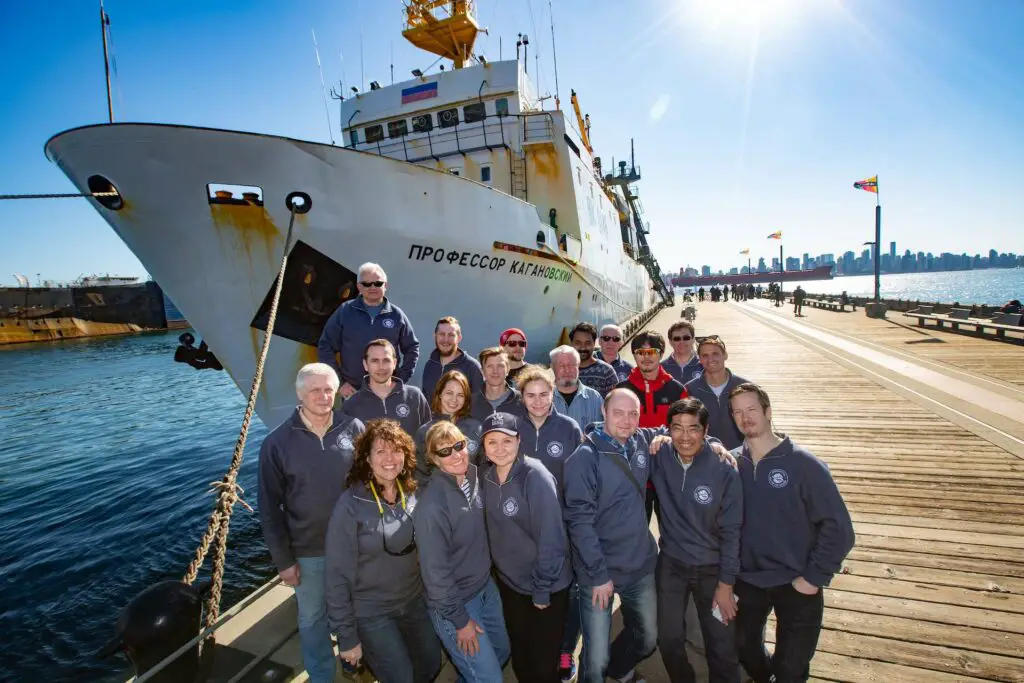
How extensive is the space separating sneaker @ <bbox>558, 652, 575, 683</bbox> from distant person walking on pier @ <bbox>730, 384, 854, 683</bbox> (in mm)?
1003

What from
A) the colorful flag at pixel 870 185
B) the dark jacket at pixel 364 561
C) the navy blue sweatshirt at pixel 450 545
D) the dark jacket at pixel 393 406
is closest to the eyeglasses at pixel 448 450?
the navy blue sweatshirt at pixel 450 545

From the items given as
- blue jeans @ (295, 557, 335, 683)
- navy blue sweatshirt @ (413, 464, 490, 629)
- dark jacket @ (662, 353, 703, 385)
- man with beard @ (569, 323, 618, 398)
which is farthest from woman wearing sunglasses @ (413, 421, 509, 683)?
dark jacket @ (662, 353, 703, 385)

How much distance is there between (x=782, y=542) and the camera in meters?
2.42

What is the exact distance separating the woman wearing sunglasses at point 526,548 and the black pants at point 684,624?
23.0 inches

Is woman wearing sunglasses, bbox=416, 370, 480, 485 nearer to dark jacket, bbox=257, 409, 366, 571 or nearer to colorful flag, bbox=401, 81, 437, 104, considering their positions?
dark jacket, bbox=257, 409, 366, 571

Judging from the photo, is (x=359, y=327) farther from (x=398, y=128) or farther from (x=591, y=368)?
(x=398, y=128)

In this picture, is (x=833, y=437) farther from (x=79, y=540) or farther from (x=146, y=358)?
(x=146, y=358)

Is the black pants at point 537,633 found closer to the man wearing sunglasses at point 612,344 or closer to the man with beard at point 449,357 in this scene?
the man with beard at point 449,357

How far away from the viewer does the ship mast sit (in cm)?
1358

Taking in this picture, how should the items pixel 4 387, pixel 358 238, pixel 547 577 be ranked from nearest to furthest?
pixel 547 577
pixel 358 238
pixel 4 387

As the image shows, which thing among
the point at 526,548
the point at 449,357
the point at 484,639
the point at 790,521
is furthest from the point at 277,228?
the point at 790,521

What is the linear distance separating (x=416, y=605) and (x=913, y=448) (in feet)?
21.5

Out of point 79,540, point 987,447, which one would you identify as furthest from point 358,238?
point 987,447

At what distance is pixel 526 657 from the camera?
2.60m
